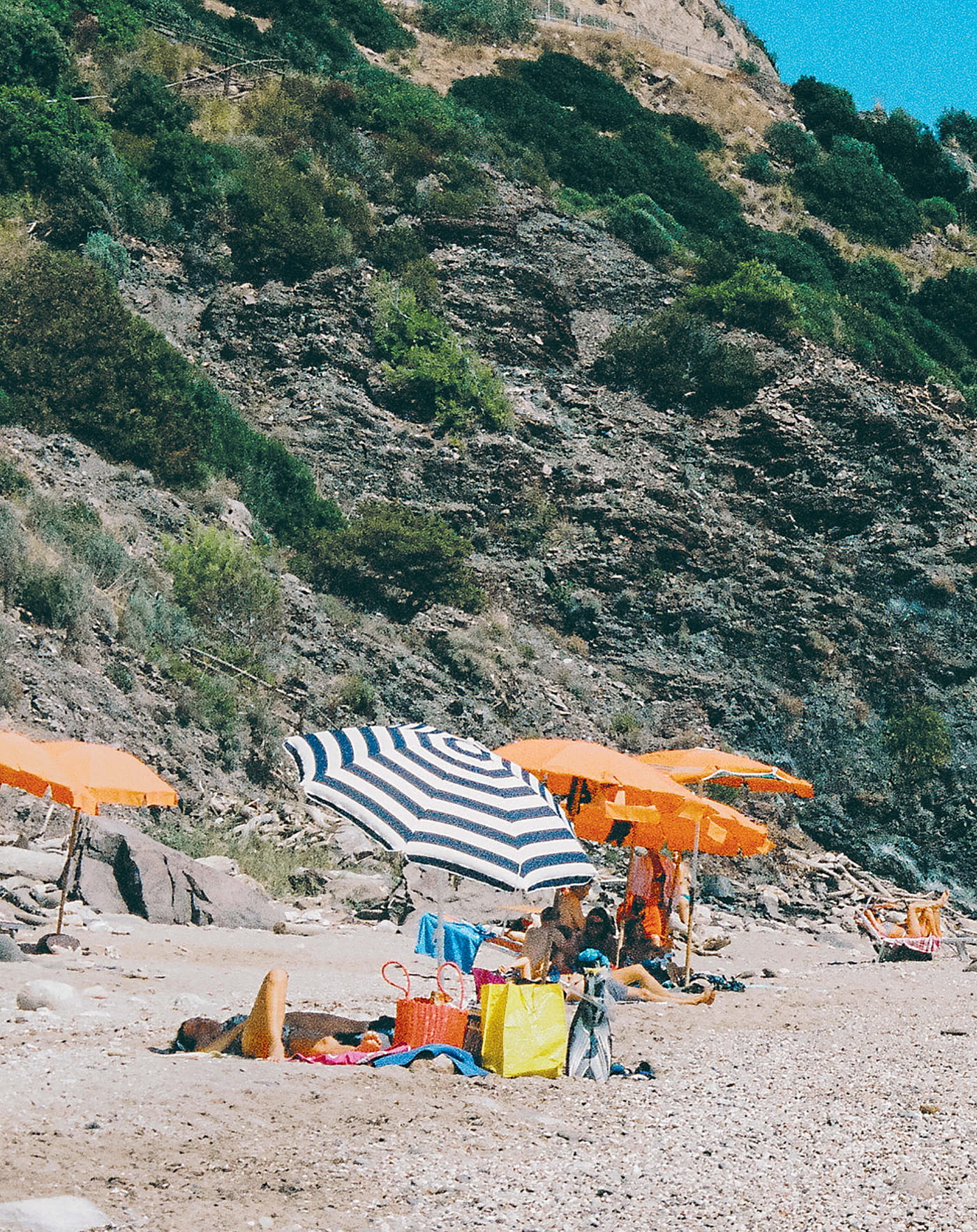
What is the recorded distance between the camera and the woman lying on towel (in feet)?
19.9

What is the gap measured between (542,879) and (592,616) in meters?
19.4

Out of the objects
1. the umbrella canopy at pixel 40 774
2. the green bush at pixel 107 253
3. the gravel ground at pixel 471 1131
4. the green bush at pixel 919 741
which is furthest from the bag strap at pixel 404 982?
the green bush at pixel 107 253

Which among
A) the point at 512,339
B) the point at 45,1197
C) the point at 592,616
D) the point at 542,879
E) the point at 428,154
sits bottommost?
the point at 45,1197

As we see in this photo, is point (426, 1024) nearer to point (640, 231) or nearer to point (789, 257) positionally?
point (640, 231)

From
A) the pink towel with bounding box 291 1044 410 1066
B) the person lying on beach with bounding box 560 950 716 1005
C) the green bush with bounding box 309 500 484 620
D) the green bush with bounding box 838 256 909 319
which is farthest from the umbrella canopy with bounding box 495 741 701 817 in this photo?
the green bush with bounding box 838 256 909 319

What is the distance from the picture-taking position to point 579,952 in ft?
29.3

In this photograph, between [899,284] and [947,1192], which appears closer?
[947,1192]

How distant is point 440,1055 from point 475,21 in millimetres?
45291

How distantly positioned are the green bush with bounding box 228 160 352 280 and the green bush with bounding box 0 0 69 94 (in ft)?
17.0

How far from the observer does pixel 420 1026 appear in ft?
21.1

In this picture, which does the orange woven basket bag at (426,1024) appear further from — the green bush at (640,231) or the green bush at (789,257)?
the green bush at (789,257)

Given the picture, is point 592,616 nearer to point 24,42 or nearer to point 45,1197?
point 24,42

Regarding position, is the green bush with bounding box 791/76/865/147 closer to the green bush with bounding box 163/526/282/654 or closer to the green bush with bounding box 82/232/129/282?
the green bush with bounding box 82/232/129/282

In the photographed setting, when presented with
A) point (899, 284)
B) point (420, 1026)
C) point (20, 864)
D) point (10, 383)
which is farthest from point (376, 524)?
point (899, 284)
